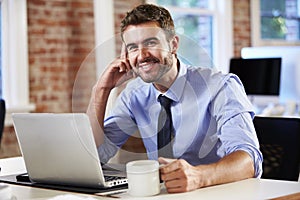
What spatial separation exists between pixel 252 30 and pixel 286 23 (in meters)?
0.64

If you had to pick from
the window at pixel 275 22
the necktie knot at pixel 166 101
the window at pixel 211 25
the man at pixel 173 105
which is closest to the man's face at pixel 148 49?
the man at pixel 173 105

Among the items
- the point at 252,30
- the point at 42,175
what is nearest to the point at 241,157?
the point at 42,175

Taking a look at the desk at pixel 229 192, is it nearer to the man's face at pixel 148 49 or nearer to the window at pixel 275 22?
the man's face at pixel 148 49

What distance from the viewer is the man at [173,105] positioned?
188cm

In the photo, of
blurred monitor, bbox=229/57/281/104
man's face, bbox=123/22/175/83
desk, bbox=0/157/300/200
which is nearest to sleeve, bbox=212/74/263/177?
desk, bbox=0/157/300/200

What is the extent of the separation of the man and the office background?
9.02 ft

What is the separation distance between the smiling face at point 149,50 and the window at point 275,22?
4.99m

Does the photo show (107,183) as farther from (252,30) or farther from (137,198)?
(252,30)

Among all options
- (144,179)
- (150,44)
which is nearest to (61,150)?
(144,179)

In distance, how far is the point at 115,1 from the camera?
5.30 m

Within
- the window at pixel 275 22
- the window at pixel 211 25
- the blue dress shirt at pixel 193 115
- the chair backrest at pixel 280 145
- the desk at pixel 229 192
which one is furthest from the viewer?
the window at pixel 275 22

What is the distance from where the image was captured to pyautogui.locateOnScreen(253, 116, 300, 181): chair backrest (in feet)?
7.51

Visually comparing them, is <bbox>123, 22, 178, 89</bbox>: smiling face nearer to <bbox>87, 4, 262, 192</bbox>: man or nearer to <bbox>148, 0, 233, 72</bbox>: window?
<bbox>87, 4, 262, 192</bbox>: man

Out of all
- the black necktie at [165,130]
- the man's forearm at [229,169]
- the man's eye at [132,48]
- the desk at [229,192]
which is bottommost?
the desk at [229,192]
